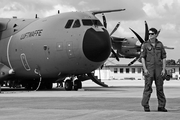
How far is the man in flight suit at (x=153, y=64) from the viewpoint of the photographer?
11.8 m

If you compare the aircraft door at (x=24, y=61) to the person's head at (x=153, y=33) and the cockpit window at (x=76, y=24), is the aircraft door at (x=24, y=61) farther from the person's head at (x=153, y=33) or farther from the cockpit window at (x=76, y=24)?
the person's head at (x=153, y=33)

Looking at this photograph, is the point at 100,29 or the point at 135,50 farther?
the point at 135,50

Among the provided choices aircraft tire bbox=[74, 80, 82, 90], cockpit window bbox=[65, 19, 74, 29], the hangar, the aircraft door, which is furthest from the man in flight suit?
the hangar

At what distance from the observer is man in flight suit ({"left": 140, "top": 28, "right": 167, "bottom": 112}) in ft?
38.7

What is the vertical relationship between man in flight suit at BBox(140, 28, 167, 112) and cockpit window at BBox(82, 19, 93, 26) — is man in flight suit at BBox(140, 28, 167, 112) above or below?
below

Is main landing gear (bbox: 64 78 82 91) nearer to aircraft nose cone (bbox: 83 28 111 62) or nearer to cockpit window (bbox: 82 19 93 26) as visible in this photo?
aircraft nose cone (bbox: 83 28 111 62)

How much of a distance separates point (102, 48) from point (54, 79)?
6391 millimetres

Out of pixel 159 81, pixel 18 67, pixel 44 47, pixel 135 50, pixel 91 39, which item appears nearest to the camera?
pixel 159 81

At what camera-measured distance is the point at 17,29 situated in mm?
29656

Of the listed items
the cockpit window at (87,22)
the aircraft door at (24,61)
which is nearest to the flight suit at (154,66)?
the cockpit window at (87,22)

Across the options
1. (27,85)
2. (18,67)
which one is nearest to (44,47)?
(18,67)

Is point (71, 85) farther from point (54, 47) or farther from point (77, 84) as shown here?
point (54, 47)

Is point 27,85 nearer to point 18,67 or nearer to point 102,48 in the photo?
point 18,67

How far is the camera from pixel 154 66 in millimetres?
11836
